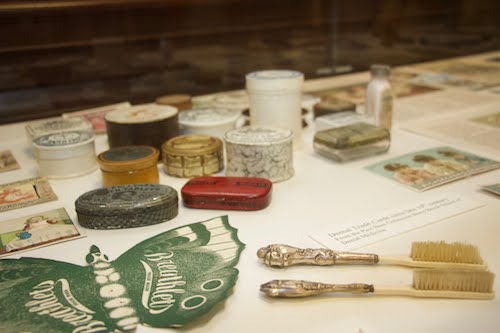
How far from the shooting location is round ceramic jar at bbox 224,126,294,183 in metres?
0.97

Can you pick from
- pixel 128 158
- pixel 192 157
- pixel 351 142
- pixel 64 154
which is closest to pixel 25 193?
pixel 64 154

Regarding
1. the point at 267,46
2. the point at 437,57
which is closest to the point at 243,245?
the point at 267,46

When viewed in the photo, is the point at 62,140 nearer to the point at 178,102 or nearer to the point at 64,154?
the point at 64,154

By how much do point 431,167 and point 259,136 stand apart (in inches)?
13.3

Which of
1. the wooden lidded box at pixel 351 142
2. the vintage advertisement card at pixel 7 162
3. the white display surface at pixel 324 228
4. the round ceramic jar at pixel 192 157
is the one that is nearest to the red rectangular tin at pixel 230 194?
the white display surface at pixel 324 228

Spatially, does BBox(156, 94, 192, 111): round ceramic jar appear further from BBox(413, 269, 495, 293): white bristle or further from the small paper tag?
BBox(413, 269, 495, 293): white bristle

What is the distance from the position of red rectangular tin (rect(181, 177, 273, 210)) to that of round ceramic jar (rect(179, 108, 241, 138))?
28cm

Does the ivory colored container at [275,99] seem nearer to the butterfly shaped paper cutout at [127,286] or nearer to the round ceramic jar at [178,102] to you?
the round ceramic jar at [178,102]

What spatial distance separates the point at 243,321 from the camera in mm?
605

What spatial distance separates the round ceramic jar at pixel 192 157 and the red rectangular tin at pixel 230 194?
114 millimetres

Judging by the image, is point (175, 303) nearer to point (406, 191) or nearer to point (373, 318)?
point (373, 318)

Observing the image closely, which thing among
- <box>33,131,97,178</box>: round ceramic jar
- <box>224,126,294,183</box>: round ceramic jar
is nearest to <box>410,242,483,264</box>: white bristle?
<box>224,126,294,183</box>: round ceramic jar

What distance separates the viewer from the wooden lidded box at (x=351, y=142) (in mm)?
1075

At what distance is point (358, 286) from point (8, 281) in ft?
1.49
